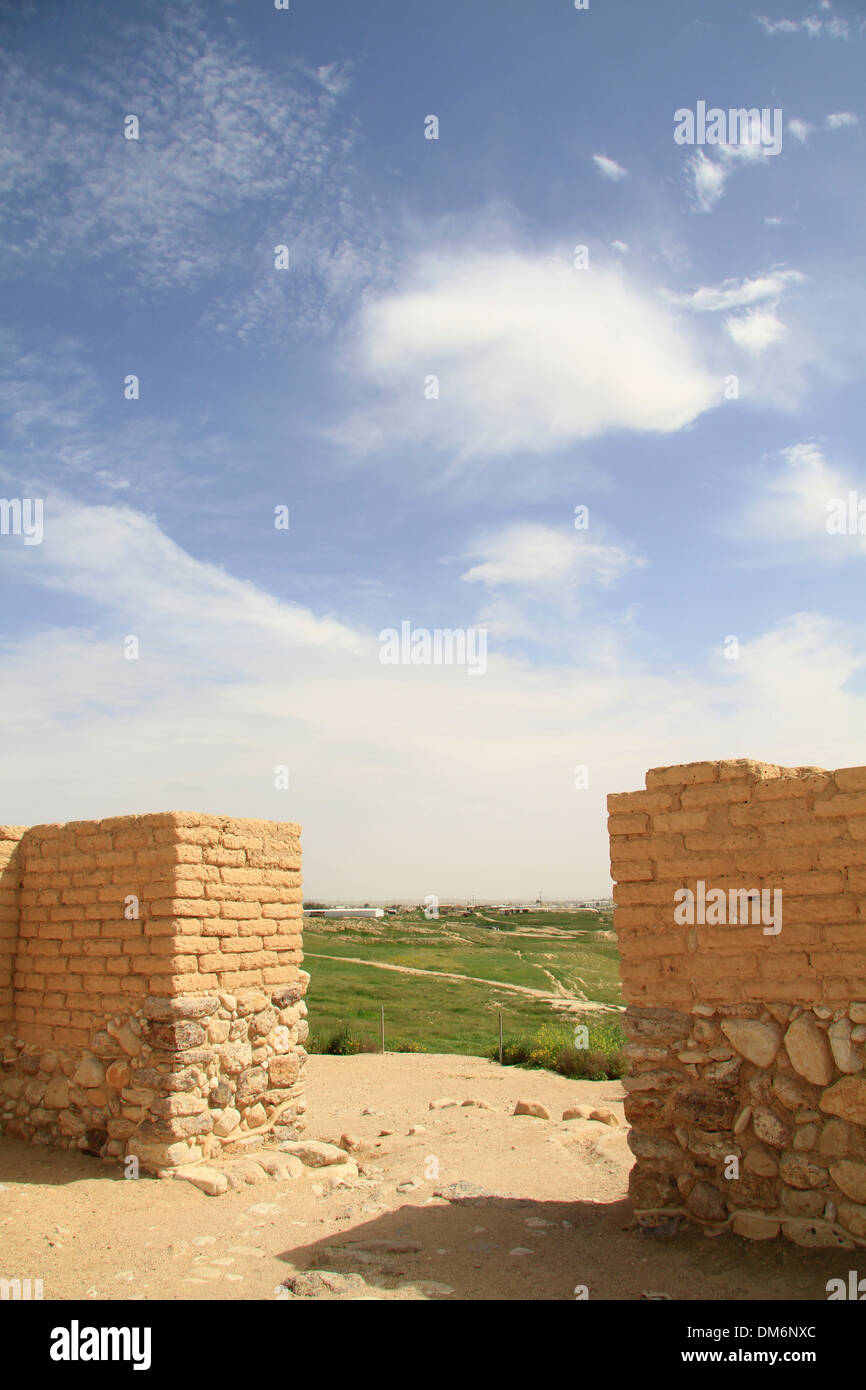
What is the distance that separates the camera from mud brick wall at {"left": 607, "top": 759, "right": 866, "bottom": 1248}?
17.2 feet

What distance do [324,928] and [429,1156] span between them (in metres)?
58.1

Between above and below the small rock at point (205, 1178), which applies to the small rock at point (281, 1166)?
below

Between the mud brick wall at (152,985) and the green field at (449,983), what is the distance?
31.6 ft

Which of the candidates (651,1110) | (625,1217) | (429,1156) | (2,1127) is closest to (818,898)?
(651,1110)

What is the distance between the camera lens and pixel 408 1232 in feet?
20.7

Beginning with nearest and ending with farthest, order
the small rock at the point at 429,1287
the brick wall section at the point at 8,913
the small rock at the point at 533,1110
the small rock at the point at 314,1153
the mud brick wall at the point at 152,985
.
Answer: the small rock at the point at 429,1287 < the mud brick wall at the point at 152,985 < the small rock at the point at 314,1153 < the brick wall section at the point at 8,913 < the small rock at the point at 533,1110

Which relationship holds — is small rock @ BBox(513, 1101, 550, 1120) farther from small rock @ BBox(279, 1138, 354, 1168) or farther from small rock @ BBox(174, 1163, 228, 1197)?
small rock @ BBox(174, 1163, 228, 1197)

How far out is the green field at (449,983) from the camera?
2094 centimetres

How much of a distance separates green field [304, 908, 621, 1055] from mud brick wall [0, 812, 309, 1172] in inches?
379

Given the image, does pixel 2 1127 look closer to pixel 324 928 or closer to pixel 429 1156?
pixel 429 1156

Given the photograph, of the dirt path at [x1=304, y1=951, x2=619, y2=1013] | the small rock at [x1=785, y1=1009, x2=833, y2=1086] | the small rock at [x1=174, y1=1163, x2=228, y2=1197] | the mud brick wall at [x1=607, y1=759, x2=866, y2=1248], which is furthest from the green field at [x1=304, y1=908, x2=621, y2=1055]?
the small rock at [x1=785, y1=1009, x2=833, y2=1086]

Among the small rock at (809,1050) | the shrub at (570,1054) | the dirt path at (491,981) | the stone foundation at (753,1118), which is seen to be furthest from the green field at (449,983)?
the small rock at (809,1050)

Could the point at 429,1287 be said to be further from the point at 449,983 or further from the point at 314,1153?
the point at 449,983

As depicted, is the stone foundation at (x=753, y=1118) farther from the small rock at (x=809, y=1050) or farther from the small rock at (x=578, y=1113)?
the small rock at (x=578, y=1113)
